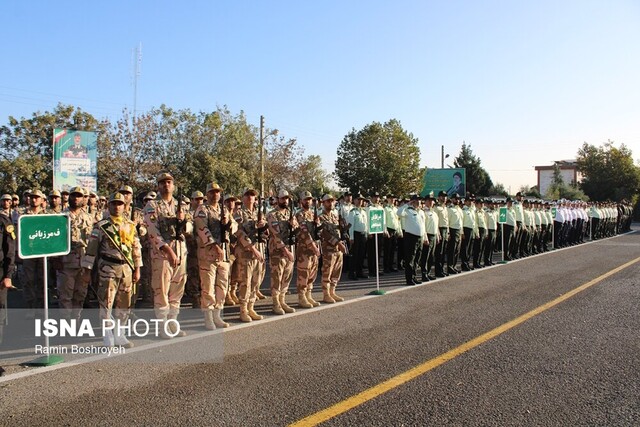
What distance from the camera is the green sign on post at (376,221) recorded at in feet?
33.2

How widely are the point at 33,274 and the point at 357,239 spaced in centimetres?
710

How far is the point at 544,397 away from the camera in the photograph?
A: 4.25 meters

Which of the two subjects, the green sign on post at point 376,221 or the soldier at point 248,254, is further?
the green sign on post at point 376,221

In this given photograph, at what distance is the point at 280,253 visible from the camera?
7852 mm

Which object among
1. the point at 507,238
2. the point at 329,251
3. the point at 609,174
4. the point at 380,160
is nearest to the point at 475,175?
the point at 609,174

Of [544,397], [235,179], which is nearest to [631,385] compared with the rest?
[544,397]

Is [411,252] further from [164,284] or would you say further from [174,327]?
[164,284]

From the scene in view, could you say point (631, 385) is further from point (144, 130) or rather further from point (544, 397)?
point (144, 130)

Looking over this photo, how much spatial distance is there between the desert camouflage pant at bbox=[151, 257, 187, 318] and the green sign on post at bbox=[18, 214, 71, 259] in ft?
3.48

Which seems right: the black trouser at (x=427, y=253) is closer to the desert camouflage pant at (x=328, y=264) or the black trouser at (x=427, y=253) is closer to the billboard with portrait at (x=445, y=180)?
the desert camouflage pant at (x=328, y=264)

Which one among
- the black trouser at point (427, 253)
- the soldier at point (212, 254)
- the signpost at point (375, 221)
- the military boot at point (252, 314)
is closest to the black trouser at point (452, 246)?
the black trouser at point (427, 253)

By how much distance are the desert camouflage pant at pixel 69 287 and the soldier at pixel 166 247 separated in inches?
58.2

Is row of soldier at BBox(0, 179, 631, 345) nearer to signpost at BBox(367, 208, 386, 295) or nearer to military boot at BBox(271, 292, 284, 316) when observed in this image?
military boot at BBox(271, 292, 284, 316)

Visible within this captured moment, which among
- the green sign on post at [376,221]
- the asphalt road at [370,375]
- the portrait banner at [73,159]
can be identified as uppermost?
the portrait banner at [73,159]
